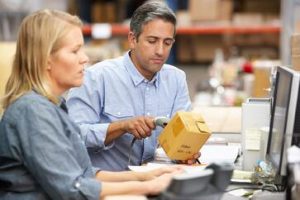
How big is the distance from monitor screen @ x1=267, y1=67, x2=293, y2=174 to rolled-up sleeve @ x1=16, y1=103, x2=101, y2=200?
2.12 ft

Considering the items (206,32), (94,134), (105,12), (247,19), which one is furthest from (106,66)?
(105,12)

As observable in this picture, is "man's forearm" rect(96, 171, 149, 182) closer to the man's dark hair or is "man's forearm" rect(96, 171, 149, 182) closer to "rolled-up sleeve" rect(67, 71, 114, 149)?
"rolled-up sleeve" rect(67, 71, 114, 149)

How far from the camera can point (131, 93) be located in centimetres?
313

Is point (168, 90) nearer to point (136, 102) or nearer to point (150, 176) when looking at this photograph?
point (136, 102)

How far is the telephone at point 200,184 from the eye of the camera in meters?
1.75

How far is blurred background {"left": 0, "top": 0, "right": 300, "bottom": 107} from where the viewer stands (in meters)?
6.75

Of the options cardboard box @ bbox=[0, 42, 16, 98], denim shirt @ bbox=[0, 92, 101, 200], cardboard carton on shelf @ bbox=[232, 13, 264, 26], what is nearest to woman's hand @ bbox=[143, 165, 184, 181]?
denim shirt @ bbox=[0, 92, 101, 200]

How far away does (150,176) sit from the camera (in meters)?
2.37

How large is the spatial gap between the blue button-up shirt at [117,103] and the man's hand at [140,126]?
233 millimetres

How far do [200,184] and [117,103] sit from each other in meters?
1.35

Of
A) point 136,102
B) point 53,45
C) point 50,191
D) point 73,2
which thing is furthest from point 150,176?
point 73,2

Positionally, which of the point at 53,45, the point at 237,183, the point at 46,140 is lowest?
the point at 237,183

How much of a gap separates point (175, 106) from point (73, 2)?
724cm

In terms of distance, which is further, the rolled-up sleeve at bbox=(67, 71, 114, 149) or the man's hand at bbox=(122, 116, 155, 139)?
the rolled-up sleeve at bbox=(67, 71, 114, 149)
